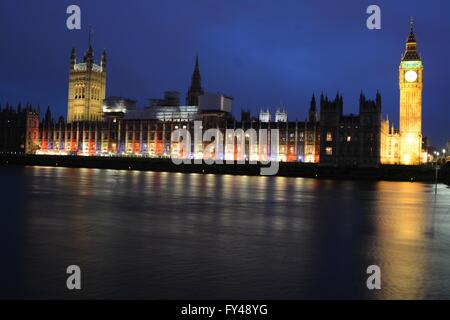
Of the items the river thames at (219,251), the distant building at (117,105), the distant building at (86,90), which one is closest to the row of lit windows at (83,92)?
the distant building at (86,90)

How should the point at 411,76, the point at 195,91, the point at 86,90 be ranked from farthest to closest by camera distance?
1. the point at 86,90
2. the point at 195,91
3. the point at 411,76

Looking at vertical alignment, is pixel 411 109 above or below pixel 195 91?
below

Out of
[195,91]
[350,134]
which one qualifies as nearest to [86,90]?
[195,91]

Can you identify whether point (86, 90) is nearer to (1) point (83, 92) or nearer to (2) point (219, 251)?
(1) point (83, 92)

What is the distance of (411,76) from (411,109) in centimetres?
652

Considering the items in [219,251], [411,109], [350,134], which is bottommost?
[219,251]

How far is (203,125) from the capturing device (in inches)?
4218

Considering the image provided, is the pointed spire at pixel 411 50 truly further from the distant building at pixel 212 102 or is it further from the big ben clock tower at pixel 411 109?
the distant building at pixel 212 102

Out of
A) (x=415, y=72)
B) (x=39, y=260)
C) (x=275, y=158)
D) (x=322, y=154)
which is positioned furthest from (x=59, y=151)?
(x=39, y=260)

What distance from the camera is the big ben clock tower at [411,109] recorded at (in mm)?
93375

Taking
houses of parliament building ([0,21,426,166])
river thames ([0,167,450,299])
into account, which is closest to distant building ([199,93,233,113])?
houses of parliament building ([0,21,426,166])
